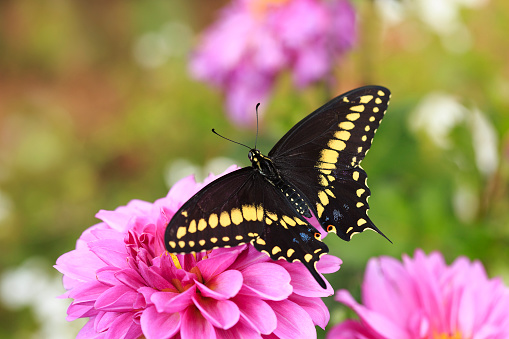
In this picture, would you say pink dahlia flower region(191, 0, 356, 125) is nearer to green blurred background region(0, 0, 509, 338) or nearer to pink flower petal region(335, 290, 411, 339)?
green blurred background region(0, 0, 509, 338)

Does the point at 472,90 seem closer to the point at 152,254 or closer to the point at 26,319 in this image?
the point at 152,254

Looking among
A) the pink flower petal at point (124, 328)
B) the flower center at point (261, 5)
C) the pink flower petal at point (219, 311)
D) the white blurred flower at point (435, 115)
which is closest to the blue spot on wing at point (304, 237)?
the pink flower petal at point (219, 311)

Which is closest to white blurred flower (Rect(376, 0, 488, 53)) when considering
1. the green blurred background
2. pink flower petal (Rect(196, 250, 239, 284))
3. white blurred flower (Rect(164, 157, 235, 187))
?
the green blurred background

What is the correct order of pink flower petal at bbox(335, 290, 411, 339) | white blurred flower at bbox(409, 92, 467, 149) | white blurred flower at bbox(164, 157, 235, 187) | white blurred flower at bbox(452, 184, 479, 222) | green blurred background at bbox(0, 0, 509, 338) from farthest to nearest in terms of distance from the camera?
1. white blurred flower at bbox(164, 157, 235, 187)
2. white blurred flower at bbox(409, 92, 467, 149)
3. white blurred flower at bbox(452, 184, 479, 222)
4. green blurred background at bbox(0, 0, 509, 338)
5. pink flower petal at bbox(335, 290, 411, 339)

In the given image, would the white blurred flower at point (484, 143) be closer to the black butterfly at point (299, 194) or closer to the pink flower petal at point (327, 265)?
the black butterfly at point (299, 194)

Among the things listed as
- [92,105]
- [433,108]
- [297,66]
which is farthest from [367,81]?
[92,105]

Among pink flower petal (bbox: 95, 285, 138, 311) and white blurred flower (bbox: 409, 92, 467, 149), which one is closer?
pink flower petal (bbox: 95, 285, 138, 311)
